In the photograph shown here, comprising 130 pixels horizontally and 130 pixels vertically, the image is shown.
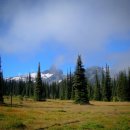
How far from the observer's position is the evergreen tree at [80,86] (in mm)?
65562

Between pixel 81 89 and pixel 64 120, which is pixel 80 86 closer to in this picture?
pixel 81 89

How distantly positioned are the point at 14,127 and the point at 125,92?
74172mm

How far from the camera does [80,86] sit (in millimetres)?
67250

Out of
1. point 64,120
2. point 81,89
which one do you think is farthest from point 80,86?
point 64,120

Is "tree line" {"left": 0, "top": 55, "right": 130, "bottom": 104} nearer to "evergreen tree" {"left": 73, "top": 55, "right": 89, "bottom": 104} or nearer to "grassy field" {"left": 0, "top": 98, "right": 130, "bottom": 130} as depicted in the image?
"evergreen tree" {"left": 73, "top": 55, "right": 89, "bottom": 104}

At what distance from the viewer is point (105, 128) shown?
20.9 metres

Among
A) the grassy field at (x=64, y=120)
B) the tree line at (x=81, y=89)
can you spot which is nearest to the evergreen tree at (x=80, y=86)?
the tree line at (x=81, y=89)

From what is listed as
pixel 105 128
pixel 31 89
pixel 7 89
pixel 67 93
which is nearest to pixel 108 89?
pixel 67 93

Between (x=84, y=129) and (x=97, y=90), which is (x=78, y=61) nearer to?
(x=97, y=90)

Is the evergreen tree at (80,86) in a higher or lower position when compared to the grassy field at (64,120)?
higher

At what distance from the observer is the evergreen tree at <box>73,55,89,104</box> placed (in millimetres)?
65562

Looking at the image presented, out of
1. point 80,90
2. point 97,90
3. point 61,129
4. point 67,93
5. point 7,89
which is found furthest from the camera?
point 7,89

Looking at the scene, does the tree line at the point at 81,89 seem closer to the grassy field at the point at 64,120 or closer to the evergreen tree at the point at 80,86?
the evergreen tree at the point at 80,86

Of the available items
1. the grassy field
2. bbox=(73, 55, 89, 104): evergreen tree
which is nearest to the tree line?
bbox=(73, 55, 89, 104): evergreen tree
